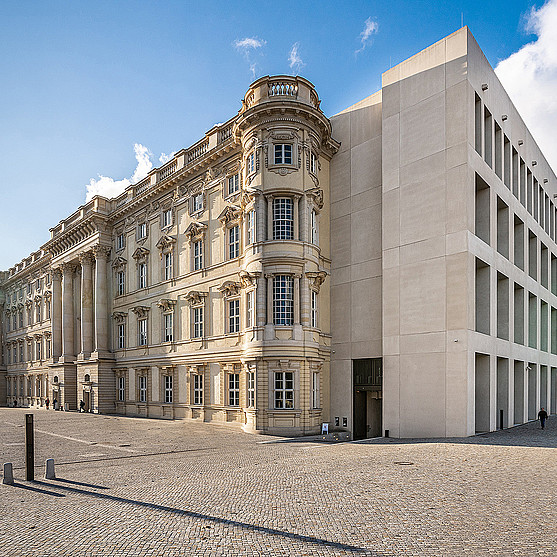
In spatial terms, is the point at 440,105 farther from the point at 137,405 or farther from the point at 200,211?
the point at 137,405

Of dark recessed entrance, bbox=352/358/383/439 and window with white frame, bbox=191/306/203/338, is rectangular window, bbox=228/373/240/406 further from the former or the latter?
dark recessed entrance, bbox=352/358/383/439

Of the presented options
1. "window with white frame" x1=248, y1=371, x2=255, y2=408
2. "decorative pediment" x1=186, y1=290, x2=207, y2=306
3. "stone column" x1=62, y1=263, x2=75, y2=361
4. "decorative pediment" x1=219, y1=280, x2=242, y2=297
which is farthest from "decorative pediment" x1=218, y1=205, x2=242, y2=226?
"stone column" x1=62, y1=263, x2=75, y2=361

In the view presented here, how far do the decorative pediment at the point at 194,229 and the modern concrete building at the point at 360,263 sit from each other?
0.50 ft

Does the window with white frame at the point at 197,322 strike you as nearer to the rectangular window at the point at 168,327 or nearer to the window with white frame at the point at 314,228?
the rectangular window at the point at 168,327

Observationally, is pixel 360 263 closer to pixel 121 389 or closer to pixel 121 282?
pixel 121 282

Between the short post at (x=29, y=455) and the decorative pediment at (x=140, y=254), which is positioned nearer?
the short post at (x=29, y=455)

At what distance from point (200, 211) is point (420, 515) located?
94.1 ft

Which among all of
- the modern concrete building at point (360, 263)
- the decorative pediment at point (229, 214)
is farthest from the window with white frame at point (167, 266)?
the decorative pediment at point (229, 214)

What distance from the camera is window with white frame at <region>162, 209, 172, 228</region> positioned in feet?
128

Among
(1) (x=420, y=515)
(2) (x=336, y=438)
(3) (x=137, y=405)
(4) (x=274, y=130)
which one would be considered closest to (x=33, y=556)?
(1) (x=420, y=515)

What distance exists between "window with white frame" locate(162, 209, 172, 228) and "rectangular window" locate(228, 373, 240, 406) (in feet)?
45.6

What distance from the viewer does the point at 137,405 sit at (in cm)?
4156

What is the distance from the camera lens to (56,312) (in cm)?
5550

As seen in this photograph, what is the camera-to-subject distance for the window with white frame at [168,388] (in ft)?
124
